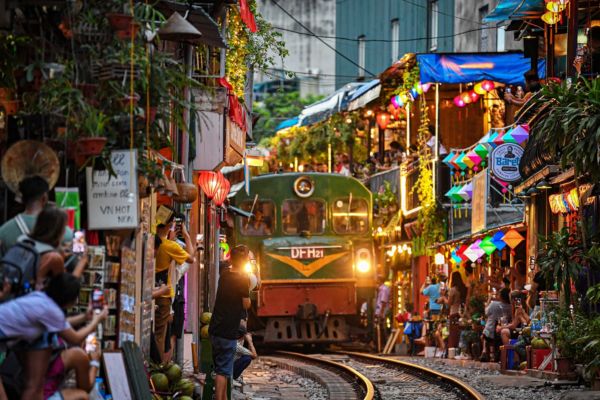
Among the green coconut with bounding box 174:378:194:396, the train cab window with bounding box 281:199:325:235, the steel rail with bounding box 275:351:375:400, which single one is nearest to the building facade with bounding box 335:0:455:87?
the train cab window with bounding box 281:199:325:235

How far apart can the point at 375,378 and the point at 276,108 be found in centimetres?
4094

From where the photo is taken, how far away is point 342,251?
27484 mm

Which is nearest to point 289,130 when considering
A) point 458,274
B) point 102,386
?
point 458,274

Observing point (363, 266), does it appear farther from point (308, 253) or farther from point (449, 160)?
point (449, 160)

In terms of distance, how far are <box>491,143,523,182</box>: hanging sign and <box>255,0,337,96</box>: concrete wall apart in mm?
35989

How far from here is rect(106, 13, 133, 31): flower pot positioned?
30.9 feet

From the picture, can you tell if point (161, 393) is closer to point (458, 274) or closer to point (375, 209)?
point (458, 274)

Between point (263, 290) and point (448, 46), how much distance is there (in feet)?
38.0

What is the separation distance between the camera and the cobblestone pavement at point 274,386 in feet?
58.8

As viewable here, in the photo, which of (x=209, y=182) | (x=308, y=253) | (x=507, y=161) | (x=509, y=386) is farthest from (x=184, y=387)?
(x=308, y=253)

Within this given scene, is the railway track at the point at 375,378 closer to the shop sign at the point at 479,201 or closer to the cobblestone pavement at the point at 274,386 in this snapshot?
the cobblestone pavement at the point at 274,386

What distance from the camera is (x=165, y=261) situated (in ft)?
43.8

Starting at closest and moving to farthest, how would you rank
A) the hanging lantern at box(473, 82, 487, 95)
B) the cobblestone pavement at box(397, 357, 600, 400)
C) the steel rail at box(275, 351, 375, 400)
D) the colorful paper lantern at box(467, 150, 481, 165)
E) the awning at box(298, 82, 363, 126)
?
the cobblestone pavement at box(397, 357, 600, 400) < the steel rail at box(275, 351, 375, 400) < the colorful paper lantern at box(467, 150, 481, 165) < the hanging lantern at box(473, 82, 487, 95) < the awning at box(298, 82, 363, 126)

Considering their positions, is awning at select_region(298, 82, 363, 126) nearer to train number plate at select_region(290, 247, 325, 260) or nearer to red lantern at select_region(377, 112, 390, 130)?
red lantern at select_region(377, 112, 390, 130)
